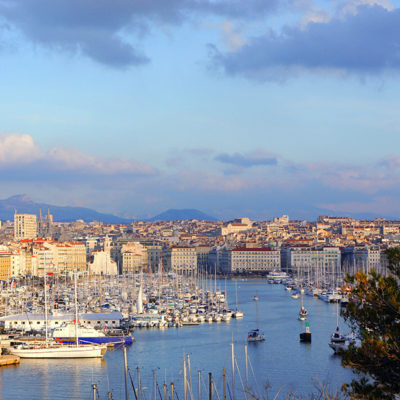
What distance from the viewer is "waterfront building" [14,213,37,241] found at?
279 ft

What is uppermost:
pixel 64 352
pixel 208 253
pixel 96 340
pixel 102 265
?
pixel 208 253

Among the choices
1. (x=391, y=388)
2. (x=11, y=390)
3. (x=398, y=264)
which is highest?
(x=398, y=264)

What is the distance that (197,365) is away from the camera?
16.5 metres

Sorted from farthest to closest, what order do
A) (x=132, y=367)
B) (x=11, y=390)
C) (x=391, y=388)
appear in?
(x=132, y=367)
(x=11, y=390)
(x=391, y=388)

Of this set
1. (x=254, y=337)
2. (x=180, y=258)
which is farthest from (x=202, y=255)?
(x=254, y=337)

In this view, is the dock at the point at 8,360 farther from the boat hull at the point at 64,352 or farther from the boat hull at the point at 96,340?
the boat hull at the point at 96,340

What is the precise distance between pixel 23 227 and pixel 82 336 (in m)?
68.5

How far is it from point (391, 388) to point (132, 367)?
10.2 metres

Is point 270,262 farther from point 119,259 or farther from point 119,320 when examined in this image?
point 119,320

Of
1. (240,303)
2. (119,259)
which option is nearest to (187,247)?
(119,259)

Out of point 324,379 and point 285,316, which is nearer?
point 324,379

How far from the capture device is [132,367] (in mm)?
16312

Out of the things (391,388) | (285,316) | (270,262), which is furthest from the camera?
(270,262)

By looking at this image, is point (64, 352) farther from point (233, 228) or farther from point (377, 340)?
point (233, 228)
